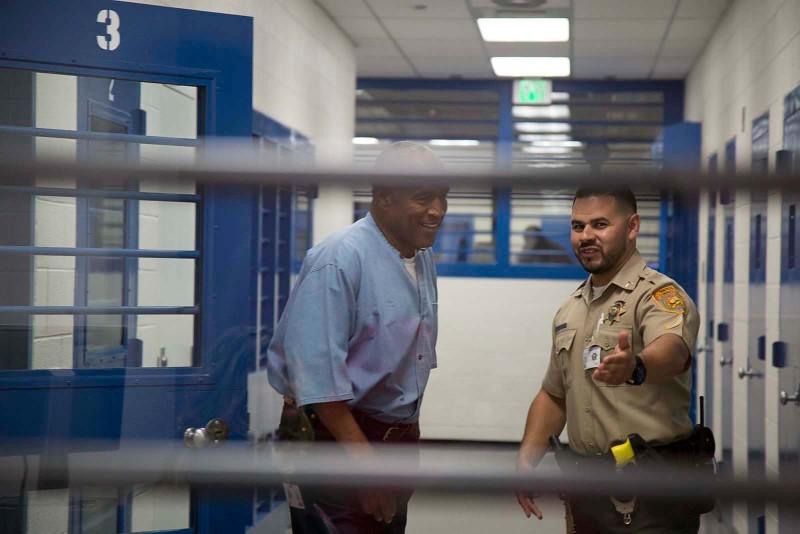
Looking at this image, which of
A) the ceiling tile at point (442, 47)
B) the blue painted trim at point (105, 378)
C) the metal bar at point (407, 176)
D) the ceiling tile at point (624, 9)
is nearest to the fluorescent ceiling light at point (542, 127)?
the ceiling tile at point (442, 47)

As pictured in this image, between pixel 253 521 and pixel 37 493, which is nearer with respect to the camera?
pixel 37 493

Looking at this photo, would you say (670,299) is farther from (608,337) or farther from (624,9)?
(624,9)

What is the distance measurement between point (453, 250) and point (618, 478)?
6.86m

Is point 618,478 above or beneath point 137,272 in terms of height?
beneath

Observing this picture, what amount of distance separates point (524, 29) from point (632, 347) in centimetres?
433

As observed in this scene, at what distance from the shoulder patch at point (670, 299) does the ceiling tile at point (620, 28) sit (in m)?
4.13

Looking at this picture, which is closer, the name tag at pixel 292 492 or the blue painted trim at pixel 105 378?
the name tag at pixel 292 492

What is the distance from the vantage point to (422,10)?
5.61m

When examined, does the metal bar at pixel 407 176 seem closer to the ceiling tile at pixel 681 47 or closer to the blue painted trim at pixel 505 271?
the ceiling tile at pixel 681 47

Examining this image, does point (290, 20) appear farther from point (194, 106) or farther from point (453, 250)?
point (453, 250)

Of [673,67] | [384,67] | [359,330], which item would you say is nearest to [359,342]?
[359,330]

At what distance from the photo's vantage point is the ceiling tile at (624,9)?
5.34 metres

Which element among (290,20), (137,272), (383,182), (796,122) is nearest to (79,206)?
(137,272)

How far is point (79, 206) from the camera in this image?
210cm
